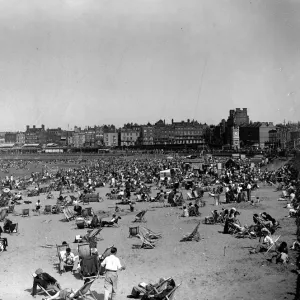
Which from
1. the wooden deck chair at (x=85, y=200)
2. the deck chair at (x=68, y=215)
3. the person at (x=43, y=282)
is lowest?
the wooden deck chair at (x=85, y=200)

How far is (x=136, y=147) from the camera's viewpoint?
12250cm

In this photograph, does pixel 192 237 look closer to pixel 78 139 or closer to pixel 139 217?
pixel 139 217

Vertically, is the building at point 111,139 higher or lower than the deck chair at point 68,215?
higher

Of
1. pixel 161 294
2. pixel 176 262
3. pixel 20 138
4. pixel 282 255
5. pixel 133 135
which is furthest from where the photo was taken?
pixel 20 138

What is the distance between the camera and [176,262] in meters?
10.4

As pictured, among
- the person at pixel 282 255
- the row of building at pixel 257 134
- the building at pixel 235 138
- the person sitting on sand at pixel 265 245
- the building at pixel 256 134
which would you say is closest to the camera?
the person at pixel 282 255

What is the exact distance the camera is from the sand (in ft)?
27.5

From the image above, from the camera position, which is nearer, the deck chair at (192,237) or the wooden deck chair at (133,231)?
the deck chair at (192,237)

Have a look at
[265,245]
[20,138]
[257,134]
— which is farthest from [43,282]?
[20,138]

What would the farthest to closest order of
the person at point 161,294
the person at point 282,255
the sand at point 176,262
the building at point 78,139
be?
the building at point 78,139
the person at point 282,255
the sand at point 176,262
the person at point 161,294

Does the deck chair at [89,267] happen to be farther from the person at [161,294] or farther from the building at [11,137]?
the building at [11,137]

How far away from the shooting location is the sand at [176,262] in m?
8.37

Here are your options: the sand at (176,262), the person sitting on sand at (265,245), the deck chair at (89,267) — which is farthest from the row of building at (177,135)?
the deck chair at (89,267)

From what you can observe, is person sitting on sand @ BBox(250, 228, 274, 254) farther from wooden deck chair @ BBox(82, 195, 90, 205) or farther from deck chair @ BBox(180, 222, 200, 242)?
wooden deck chair @ BBox(82, 195, 90, 205)
